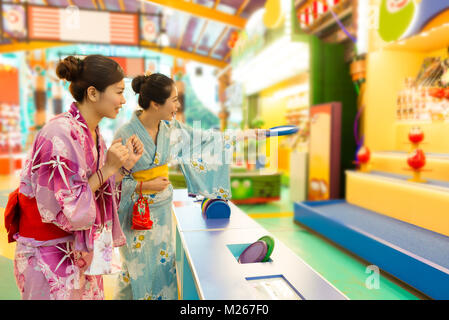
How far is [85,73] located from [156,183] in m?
0.80

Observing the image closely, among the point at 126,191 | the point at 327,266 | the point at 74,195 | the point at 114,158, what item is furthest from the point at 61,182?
the point at 327,266

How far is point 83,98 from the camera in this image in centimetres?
120

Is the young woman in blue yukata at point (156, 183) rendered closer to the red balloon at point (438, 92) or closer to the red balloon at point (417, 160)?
the red balloon at point (417, 160)

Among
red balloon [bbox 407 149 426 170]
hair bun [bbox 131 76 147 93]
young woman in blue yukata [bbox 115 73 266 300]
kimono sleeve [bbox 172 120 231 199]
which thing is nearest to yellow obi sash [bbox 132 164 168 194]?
young woman in blue yukata [bbox 115 73 266 300]

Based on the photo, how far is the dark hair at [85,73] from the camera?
1.16 meters

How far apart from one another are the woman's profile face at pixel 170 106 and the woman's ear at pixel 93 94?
0.62m

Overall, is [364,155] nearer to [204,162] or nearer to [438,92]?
[438,92]

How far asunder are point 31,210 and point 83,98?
45cm

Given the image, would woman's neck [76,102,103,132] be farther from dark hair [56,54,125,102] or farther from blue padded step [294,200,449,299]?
blue padded step [294,200,449,299]

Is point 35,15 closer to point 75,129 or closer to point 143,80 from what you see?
point 143,80

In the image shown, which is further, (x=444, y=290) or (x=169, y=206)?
(x=444, y=290)

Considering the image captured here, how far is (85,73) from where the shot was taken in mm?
1176

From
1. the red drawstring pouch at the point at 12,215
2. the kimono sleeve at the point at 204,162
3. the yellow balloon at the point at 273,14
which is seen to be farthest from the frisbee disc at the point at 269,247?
the yellow balloon at the point at 273,14
